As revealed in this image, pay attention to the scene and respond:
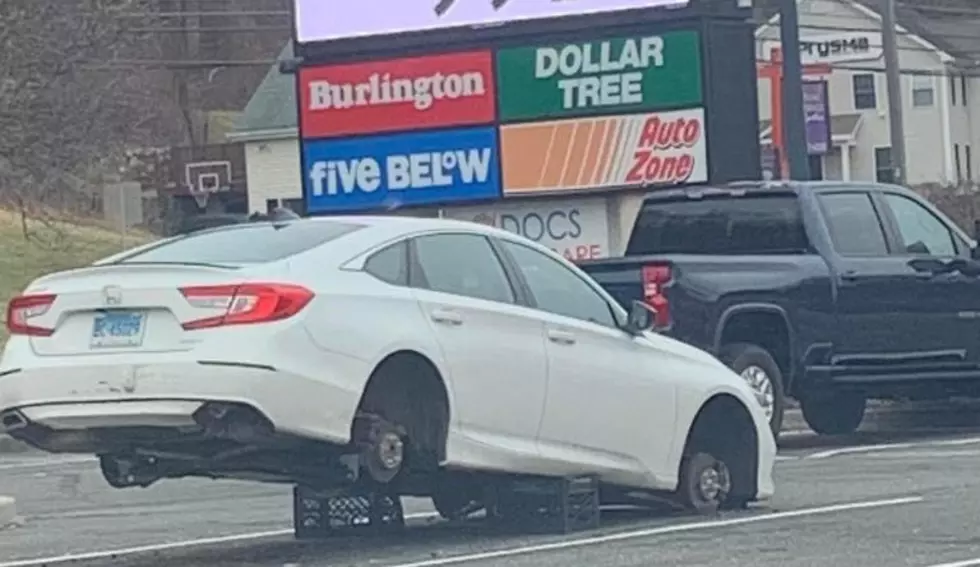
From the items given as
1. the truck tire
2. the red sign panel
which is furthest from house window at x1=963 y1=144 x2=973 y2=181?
the truck tire

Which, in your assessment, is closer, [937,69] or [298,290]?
[298,290]

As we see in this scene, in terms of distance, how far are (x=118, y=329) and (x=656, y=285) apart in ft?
21.4

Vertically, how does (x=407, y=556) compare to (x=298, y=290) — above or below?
below

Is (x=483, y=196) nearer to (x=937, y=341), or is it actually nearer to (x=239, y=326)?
(x=937, y=341)

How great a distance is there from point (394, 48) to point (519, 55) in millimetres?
1590

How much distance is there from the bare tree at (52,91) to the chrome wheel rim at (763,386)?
10.4m

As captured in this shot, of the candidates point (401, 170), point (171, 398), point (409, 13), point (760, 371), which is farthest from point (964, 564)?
point (409, 13)

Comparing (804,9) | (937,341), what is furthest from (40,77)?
(804,9)

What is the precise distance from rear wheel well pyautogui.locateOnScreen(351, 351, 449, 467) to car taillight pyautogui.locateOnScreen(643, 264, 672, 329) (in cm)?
546

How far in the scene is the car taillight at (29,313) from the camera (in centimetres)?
1090

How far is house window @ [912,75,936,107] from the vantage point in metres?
71.8

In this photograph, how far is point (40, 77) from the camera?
85.0ft

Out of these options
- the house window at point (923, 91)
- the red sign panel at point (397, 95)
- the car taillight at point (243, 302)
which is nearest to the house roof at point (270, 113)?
the house window at point (923, 91)

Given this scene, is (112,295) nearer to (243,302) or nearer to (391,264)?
(243,302)
